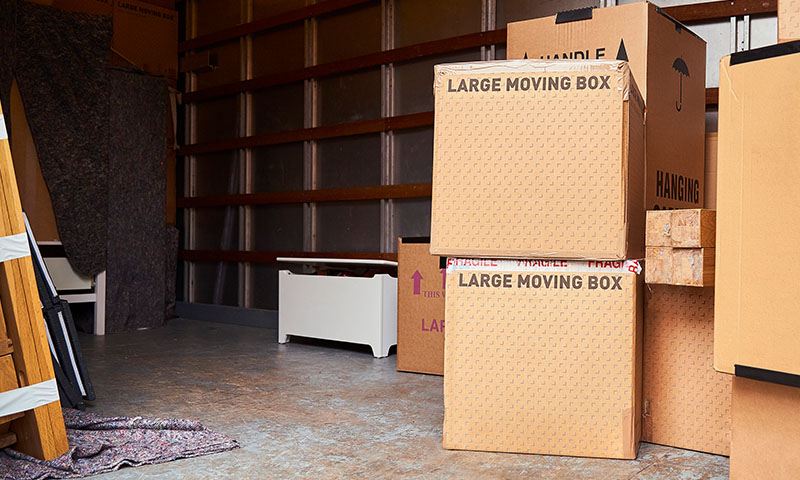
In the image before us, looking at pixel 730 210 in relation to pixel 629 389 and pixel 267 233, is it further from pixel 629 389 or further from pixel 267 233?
pixel 267 233

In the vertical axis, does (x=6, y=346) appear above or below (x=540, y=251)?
below

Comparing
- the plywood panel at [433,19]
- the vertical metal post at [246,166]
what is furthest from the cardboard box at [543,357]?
the vertical metal post at [246,166]

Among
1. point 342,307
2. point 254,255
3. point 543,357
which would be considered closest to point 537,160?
point 543,357

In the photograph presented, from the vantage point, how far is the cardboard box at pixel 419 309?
3.03 meters

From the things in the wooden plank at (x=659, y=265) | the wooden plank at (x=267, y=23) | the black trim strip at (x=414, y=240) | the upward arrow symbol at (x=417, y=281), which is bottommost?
the upward arrow symbol at (x=417, y=281)

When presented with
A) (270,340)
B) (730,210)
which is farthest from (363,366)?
(730,210)

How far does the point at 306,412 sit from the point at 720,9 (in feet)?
7.29

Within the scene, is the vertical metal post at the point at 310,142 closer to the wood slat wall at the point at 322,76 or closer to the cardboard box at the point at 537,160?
the wood slat wall at the point at 322,76

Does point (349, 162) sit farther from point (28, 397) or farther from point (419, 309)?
point (28, 397)

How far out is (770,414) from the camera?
1.49 metres

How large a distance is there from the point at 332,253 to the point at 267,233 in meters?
0.70

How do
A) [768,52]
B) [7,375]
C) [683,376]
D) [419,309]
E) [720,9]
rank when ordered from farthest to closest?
[419,309], [720,9], [683,376], [7,375], [768,52]

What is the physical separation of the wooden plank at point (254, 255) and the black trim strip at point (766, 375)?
2.46 metres

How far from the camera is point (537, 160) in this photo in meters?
1.82
